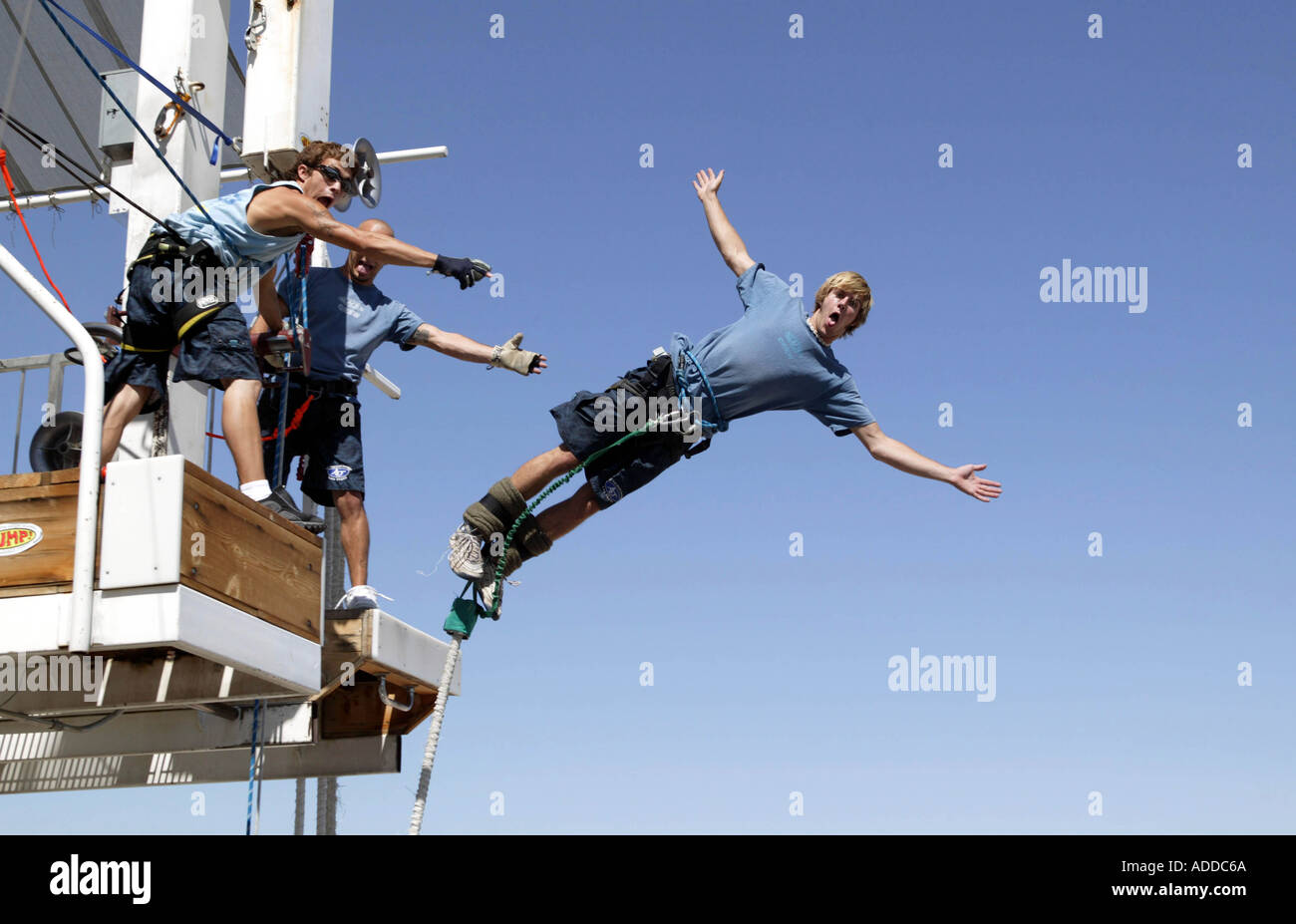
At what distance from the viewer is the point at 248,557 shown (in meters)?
5.59

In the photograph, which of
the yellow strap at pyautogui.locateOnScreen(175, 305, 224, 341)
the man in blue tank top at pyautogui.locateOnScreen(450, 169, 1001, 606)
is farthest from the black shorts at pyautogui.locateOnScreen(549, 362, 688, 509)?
the yellow strap at pyautogui.locateOnScreen(175, 305, 224, 341)

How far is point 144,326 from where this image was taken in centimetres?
609

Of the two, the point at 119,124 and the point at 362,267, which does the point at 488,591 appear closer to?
the point at 362,267

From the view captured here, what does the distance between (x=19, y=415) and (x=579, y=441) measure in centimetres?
290

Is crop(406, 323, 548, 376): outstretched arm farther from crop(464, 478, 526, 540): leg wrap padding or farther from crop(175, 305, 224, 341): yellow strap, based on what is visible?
crop(175, 305, 224, 341): yellow strap

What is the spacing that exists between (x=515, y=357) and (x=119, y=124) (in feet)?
9.20

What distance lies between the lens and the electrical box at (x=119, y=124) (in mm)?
7660

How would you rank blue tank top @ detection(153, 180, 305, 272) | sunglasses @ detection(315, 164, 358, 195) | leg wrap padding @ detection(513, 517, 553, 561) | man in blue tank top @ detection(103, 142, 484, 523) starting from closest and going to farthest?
man in blue tank top @ detection(103, 142, 484, 523) < blue tank top @ detection(153, 180, 305, 272) < sunglasses @ detection(315, 164, 358, 195) < leg wrap padding @ detection(513, 517, 553, 561)

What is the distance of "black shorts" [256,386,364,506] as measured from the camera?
275 inches

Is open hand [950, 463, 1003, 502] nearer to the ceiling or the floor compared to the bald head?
nearer to the floor

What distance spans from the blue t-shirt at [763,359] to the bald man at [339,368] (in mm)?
1117

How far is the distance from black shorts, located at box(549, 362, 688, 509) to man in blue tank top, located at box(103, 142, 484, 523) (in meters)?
1.22

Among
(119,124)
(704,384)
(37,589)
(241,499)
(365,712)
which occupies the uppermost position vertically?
(119,124)

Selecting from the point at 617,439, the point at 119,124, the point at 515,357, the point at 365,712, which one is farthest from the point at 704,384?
the point at 119,124
